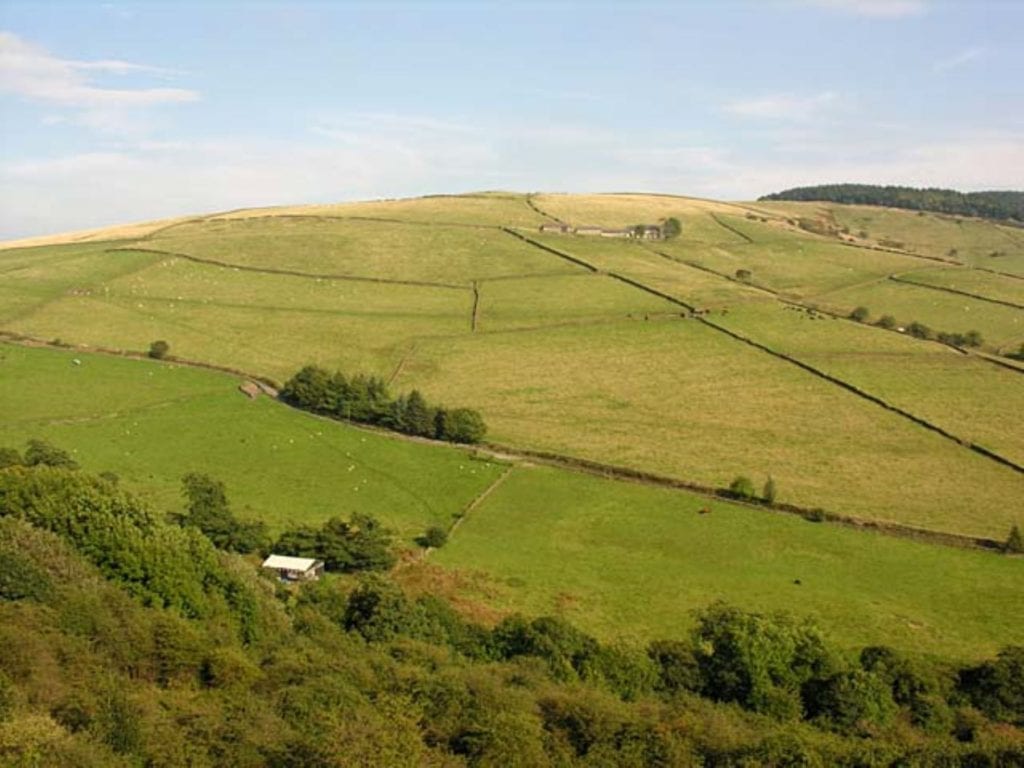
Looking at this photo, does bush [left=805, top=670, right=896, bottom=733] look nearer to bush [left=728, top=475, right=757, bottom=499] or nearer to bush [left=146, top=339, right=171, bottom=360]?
bush [left=728, top=475, right=757, bottom=499]

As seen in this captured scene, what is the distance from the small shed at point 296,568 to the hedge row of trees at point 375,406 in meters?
24.3

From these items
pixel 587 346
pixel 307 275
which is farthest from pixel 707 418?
pixel 307 275

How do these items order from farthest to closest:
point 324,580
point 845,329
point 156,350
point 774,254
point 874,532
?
point 774,254 < point 845,329 < point 156,350 < point 874,532 < point 324,580

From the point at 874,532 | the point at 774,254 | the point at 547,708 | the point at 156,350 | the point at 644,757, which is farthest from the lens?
the point at 774,254

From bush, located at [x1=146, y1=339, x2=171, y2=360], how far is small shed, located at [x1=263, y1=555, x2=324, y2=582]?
163 ft

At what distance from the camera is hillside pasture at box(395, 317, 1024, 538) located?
216 ft

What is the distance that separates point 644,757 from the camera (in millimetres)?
29562

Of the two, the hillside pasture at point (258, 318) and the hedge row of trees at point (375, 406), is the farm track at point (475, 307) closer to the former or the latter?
the hillside pasture at point (258, 318)

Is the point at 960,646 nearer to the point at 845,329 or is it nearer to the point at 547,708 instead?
the point at 547,708

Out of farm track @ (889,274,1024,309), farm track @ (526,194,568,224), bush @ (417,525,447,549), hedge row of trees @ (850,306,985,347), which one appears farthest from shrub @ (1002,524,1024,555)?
farm track @ (526,194,568,224)

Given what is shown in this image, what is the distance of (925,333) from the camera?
Result: 10388cm

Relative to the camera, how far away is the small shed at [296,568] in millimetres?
52188

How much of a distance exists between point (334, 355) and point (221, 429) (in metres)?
22.7

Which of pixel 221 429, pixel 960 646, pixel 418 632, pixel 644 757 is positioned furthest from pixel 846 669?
pixel 221 429
